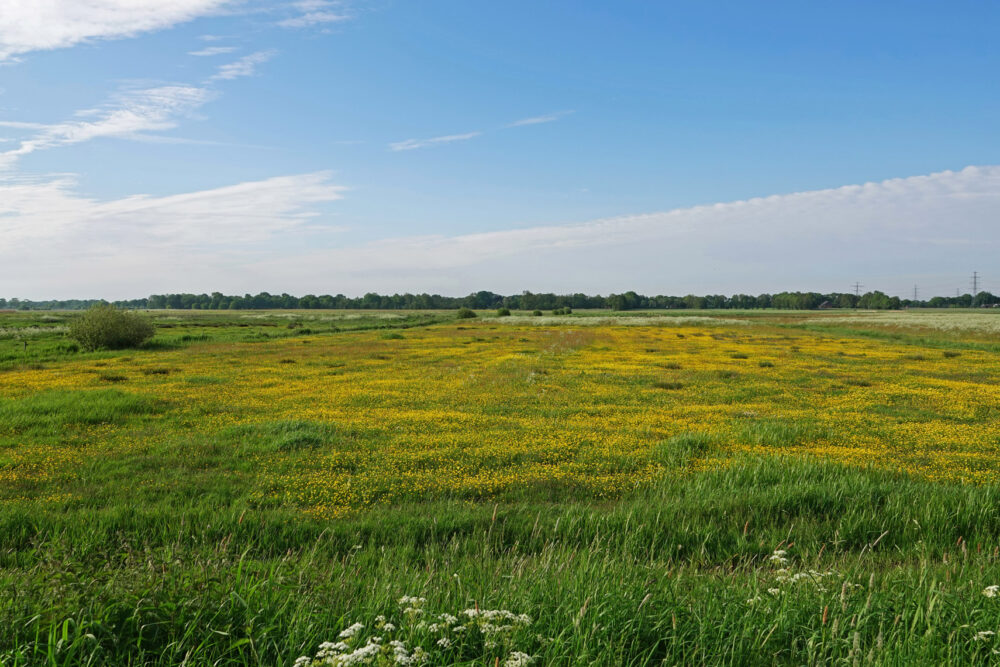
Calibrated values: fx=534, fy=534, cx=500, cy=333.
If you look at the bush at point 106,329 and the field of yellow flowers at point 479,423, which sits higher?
A: the bush at point 106,329

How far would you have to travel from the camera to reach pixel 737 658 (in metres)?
3.37

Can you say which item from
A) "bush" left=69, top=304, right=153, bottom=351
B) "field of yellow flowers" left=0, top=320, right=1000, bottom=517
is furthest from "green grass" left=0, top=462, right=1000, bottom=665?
"bush" left=69, top=304, right=153, bottom=351

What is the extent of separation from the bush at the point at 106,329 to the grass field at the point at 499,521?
18799mm

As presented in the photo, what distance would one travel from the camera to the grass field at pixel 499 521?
3.39 metres

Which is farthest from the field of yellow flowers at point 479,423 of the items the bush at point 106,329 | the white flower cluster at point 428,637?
the bush at point 106,329

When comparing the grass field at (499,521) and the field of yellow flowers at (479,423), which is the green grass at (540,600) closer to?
the grass field at (499,521)

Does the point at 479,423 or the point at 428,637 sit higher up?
the point at 428,637

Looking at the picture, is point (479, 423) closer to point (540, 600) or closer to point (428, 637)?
point (540, 600)

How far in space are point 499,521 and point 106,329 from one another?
4267 centimetres

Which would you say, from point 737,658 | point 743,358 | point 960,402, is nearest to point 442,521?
point 737,658

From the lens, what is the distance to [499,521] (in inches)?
291

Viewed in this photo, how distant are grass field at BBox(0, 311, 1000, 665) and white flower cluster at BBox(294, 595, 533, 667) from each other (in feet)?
0.09

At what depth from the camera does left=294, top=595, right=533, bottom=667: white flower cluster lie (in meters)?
2.89

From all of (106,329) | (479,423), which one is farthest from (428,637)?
(106,329)
